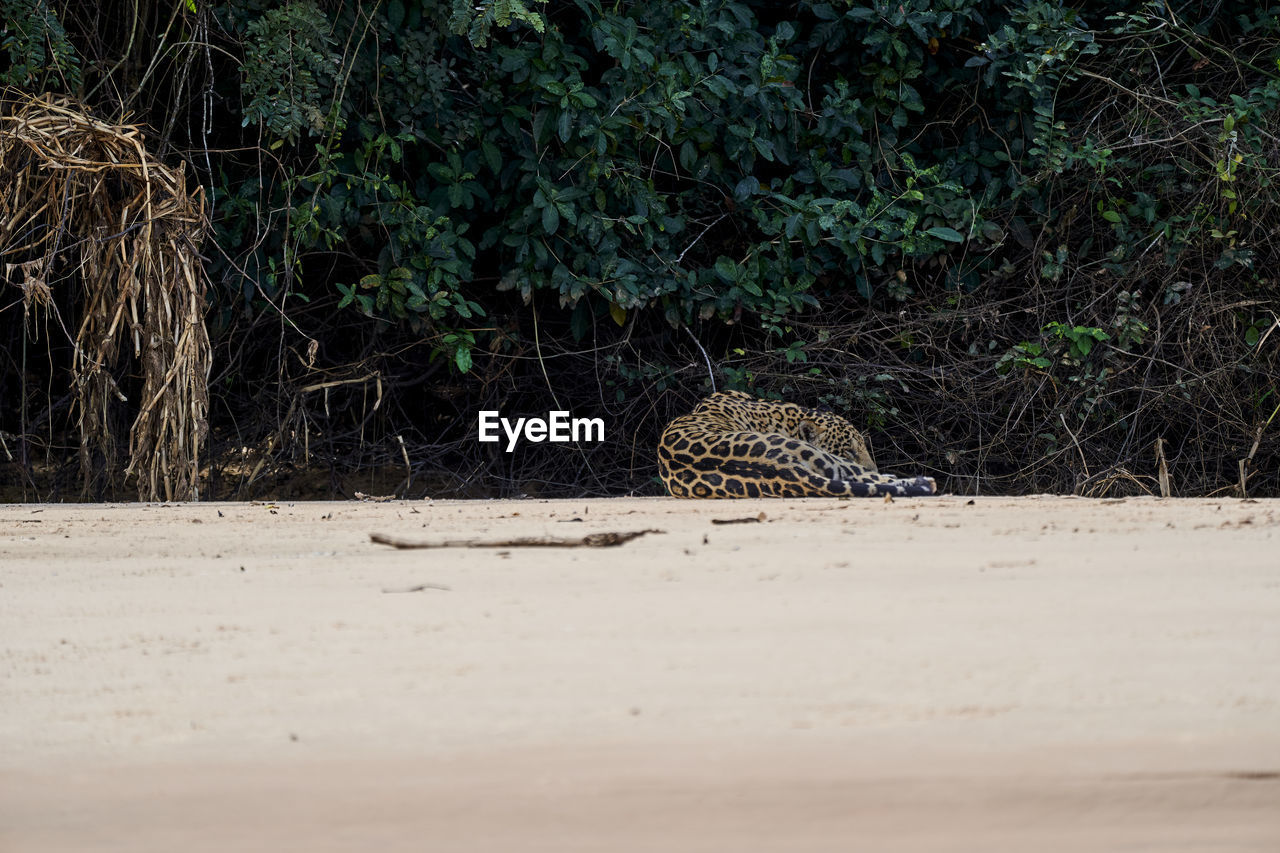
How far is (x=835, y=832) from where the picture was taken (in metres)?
1.19

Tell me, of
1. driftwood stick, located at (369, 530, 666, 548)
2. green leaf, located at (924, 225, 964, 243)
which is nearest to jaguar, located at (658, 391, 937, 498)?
green leaf, located at (924, 225, 964, 243)

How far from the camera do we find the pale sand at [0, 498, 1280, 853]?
3.98 feet

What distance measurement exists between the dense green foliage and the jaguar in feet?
1.70

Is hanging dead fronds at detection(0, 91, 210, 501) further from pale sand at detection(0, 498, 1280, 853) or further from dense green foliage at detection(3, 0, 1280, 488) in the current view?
pale sand at detection(0, 498, 1280, 853)

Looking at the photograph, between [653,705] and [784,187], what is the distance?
5.40m

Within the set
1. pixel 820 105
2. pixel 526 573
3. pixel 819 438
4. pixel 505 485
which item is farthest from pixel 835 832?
pixel 820 105

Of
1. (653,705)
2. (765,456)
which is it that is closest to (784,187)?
(765,456)

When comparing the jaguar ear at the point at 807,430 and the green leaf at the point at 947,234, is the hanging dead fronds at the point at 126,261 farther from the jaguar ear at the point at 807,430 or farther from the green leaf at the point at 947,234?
the green leaf at the point at 947,234

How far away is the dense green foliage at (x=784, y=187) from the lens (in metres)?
6.21

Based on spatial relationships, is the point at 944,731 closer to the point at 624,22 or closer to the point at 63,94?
the point at 624,22

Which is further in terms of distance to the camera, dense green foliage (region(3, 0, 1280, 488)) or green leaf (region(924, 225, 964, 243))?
green leaf (region(924, 225, 964, 243))

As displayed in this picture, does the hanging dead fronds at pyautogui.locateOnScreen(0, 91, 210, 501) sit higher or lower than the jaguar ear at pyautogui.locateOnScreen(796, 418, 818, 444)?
higher

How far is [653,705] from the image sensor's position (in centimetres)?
149

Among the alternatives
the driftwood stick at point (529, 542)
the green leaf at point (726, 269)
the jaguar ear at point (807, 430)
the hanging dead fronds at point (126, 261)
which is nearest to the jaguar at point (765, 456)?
the jaguar ear at point (807, 430)
